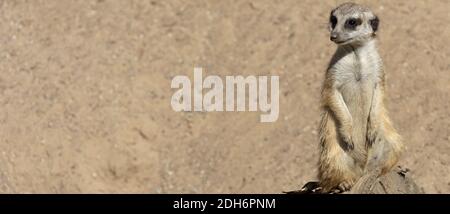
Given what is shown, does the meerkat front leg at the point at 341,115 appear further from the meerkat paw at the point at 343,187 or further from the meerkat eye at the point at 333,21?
the meerkat eye at the point at 333,21

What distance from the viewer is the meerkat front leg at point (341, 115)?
22.1 ft

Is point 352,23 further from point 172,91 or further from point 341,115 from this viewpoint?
point 172,91

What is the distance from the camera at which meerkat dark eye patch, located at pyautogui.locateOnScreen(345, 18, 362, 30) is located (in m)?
6.67

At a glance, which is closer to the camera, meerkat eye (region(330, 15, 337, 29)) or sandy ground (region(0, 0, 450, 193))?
meerkat eye (region(330, 15, 337, 29))

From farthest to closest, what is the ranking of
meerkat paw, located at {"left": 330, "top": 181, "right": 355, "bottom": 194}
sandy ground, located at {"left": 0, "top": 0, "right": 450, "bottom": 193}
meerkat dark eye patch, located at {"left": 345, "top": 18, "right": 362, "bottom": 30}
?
1. sandy ground, located at {"left": 0, "top": 0, "right": 450, "bottom": 193}
2. meerkat dark eye patch, located at {"left": 345, "top": 18, "right": 362, "bottom": 30}
3. meerkat paw, located at {"left": 330, "top": 181, "right": 355, "bottom": 194}

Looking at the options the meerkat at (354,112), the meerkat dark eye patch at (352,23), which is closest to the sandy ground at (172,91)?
the meerkat at (354,112)

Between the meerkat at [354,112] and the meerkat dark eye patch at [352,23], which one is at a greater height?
the meerkat dark eye patch at [352,23]

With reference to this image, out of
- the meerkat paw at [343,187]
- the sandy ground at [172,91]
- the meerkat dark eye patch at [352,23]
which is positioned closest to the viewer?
the meerkat paw at [343,187]

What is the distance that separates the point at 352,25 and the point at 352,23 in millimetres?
12

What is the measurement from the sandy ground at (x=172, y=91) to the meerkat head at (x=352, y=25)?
3369mm

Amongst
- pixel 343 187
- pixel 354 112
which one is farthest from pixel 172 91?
pixel 343 187

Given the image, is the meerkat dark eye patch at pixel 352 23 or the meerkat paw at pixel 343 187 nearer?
the meerkat paw at pixel 343 187

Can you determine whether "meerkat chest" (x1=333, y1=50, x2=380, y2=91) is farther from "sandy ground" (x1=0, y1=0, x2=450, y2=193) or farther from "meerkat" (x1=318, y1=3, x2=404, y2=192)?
"sandy ground" (x1=0, y1=0, x2=450, y2=193)

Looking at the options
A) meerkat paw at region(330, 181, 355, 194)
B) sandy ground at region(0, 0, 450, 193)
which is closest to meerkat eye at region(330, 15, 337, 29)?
meerkat paw at region(330, 181, 355, 194)
